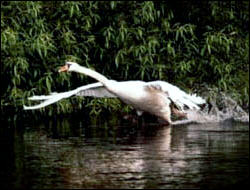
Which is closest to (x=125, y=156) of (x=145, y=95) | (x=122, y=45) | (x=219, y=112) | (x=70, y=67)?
(x=145, y=95)

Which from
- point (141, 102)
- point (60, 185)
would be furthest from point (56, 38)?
point (60, 185)

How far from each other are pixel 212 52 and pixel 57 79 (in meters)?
2.93

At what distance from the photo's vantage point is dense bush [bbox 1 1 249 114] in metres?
17.2

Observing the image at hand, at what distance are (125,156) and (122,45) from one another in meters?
7.49

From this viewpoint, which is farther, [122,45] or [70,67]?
[122,45]

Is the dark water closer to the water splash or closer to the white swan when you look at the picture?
the white swan

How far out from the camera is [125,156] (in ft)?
34.1

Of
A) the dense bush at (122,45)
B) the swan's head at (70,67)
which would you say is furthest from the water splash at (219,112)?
the swan's head at (70,67)

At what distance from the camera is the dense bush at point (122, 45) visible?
17.2 m

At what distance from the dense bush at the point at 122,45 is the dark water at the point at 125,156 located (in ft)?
8.57

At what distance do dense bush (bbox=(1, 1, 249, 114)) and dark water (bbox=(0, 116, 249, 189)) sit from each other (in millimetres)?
2612

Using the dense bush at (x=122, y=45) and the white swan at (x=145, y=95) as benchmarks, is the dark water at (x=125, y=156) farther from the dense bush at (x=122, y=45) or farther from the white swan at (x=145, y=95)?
the dense bush at (x=122, y=45)

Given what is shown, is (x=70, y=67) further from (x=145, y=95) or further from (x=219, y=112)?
(x=219, y=112)

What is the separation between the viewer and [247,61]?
18.3 metres
